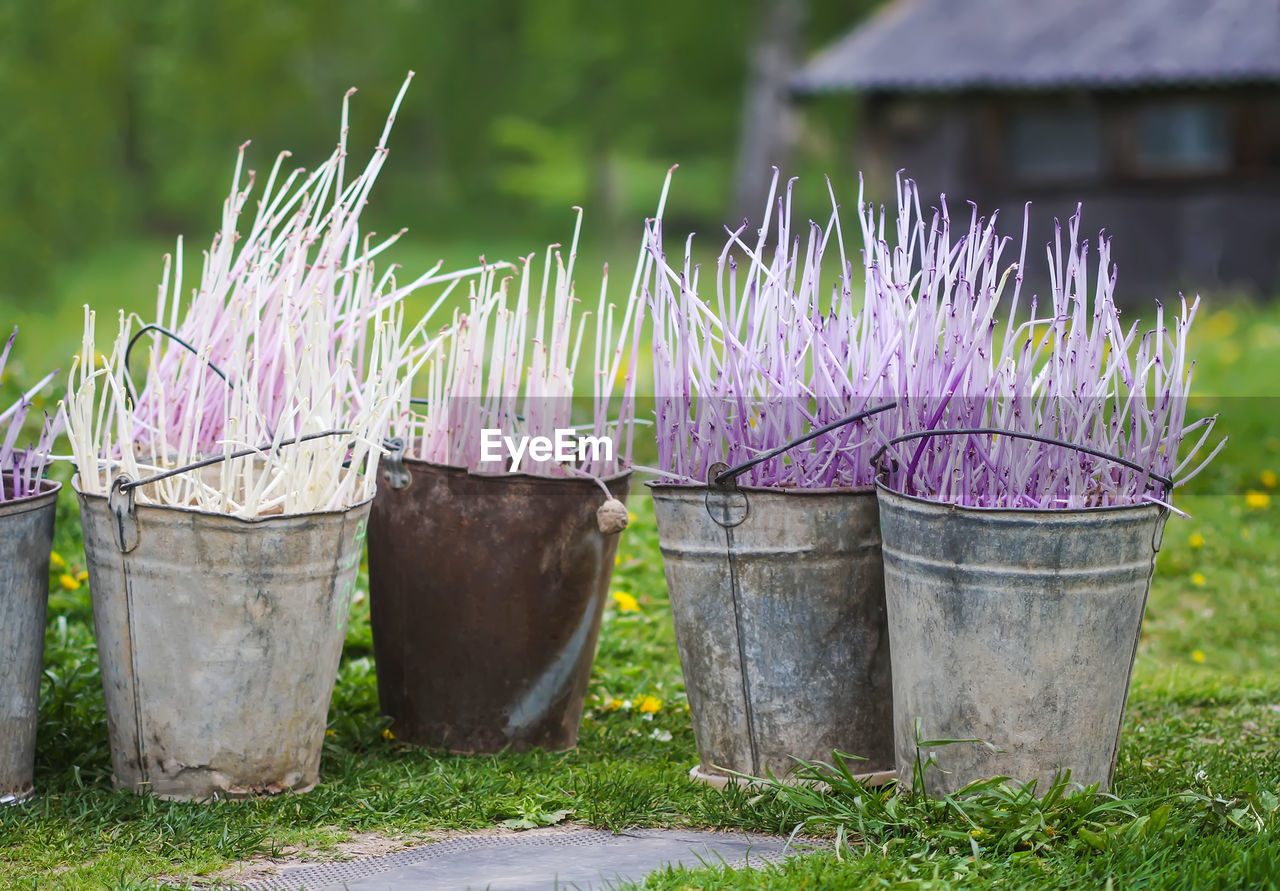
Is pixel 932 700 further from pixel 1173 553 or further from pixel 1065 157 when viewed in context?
pixel 1065 157

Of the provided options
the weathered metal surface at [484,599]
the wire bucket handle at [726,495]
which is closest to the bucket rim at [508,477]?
the weathered metal surface at [484,599]

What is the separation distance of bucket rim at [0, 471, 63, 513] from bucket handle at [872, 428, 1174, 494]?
1.77 metres

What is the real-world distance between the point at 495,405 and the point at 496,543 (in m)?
0.37

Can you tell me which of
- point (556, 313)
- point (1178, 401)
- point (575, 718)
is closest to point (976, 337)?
point (1178, 401)

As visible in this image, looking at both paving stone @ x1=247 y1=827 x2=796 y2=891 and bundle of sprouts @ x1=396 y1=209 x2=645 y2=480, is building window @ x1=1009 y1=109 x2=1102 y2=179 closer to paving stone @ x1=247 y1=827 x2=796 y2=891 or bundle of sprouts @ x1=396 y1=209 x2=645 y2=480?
bundle of sprouts @ x1=396 y1=209 x2=645 y2=480

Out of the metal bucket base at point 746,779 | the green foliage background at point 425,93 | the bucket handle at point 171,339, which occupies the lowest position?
the metal bucket base at point 746,779

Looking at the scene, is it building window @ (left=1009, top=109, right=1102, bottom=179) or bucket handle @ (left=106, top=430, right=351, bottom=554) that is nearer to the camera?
bucket handle @ (left=106, top=430, right=351, bottom=554)

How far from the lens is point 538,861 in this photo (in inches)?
106

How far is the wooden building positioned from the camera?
13625mm

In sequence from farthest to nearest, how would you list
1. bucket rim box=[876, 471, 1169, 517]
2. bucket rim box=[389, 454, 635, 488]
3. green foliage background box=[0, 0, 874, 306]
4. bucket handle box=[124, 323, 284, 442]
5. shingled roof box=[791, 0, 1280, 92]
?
green foliage background box=[0, 0, 874, 306], shingled roof box=[791, 0, 1280, 92], bucket rim box=[389, 454, 635, 488], bucket handle box=[124, 323, 284, 442], bucket rim box=[876, 471, 1169, 517]

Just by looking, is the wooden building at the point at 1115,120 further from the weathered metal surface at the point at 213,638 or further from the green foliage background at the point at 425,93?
the weathered metal surface at the point at 213,638

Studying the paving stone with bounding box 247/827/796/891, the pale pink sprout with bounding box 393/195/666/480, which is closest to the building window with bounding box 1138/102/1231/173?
the pale pink sprout with bounding box 393/195/666/480

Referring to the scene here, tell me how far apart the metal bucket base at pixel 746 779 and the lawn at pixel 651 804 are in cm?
4

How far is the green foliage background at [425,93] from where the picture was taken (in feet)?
79.3
